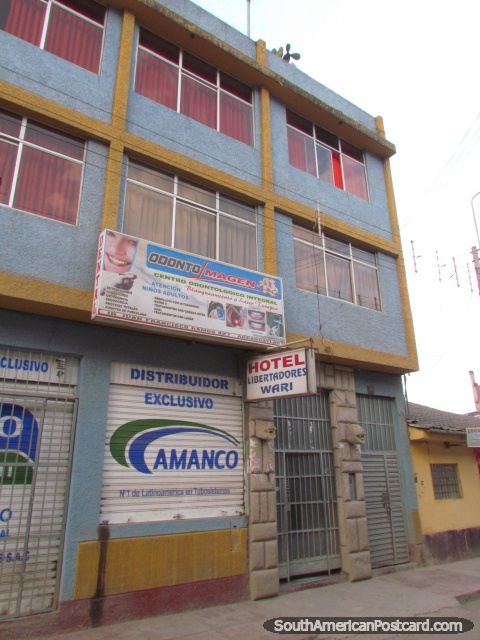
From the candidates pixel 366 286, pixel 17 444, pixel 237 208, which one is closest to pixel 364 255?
pixel 366 286

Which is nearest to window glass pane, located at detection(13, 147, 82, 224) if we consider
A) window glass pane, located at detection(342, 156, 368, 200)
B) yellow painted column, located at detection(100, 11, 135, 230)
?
yellow painted column, located at detection(100, 11, 135, 230)

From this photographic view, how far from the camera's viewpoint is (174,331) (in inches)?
282

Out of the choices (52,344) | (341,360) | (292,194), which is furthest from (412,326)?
(52,344)

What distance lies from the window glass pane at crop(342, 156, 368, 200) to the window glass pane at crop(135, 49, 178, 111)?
498 cm

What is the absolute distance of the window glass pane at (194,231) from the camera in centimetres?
866

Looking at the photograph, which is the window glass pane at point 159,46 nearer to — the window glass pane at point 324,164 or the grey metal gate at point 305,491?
the window glass pane at point 324,164

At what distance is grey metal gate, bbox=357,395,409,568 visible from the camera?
9.81 meters

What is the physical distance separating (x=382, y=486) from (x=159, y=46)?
34.0ft

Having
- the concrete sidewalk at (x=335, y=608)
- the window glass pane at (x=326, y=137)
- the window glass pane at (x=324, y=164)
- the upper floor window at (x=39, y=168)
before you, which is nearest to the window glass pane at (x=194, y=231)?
the upper floor window at (x=39, y=168)

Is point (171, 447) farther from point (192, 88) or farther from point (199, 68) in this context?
point (199, 68)

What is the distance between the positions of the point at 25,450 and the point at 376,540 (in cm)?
727

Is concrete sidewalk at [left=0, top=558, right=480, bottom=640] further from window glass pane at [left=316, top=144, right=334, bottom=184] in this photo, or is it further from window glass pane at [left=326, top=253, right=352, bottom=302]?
window glass pane at [left=316, top=144, right=334, bottom=184]

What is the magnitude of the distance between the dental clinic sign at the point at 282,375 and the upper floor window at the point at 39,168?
154 inches

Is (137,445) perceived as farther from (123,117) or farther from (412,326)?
(412,326)
